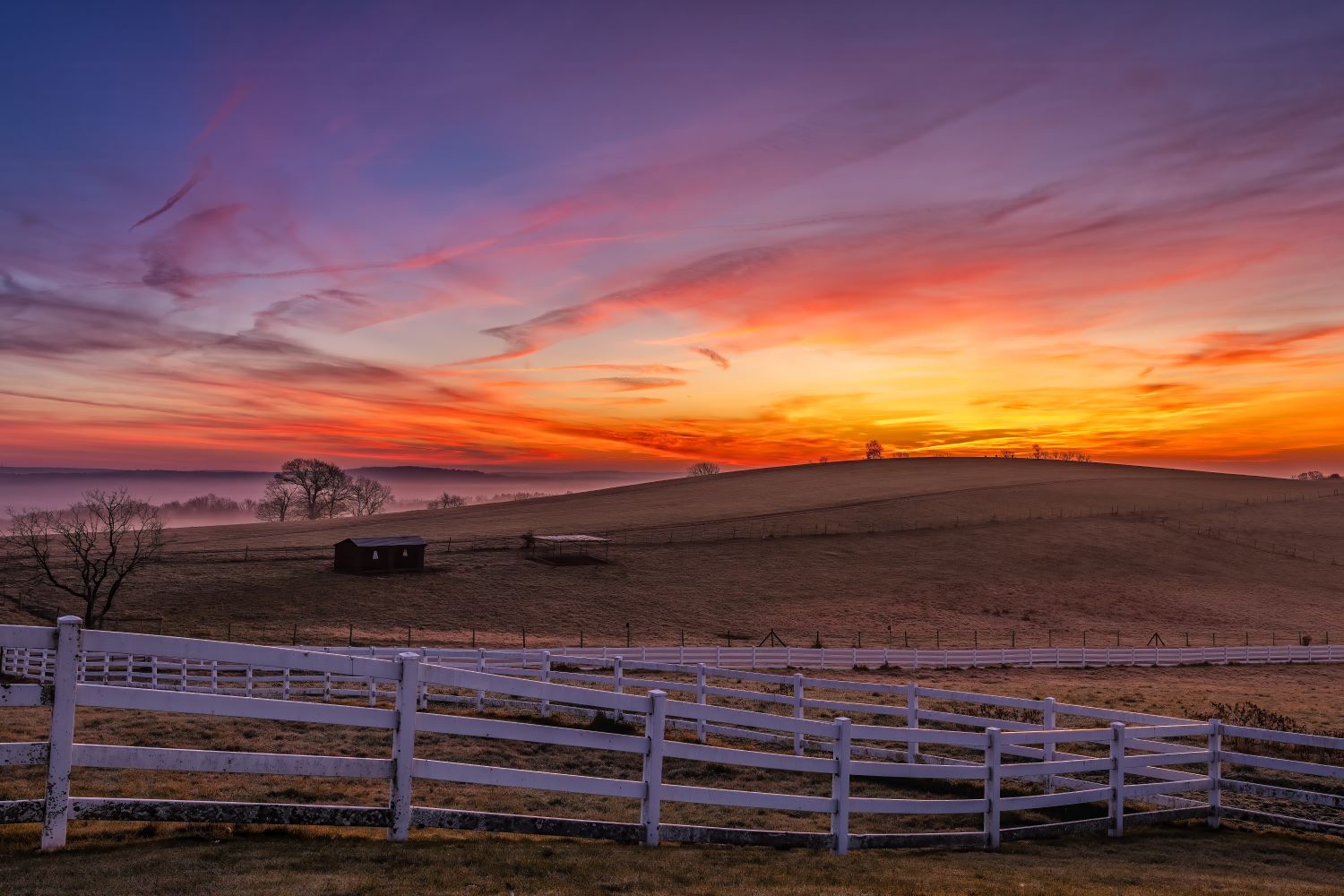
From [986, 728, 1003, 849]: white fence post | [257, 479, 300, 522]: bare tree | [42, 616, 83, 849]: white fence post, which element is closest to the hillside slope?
[257, 479, 300, 522]: bare tree

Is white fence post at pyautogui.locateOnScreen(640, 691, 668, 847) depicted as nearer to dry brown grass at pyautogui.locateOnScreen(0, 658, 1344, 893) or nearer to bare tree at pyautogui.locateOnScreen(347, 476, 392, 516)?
dry brown grass at pyautogui.locateOnScreen(0, 658, 1344, 893)

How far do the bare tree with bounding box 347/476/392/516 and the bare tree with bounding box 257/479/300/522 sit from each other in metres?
8.93

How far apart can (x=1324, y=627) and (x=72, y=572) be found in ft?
248

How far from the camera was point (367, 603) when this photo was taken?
52094 millimetres

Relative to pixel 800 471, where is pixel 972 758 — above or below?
below

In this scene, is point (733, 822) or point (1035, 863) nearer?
point (1035, 863)

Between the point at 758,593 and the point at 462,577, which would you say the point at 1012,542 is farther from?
the point at 462,577

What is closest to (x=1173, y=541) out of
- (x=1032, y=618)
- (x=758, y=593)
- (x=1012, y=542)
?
(x=1012, y=542)

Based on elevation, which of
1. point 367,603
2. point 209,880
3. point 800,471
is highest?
point 800,471

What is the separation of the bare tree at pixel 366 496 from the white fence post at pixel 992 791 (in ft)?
438

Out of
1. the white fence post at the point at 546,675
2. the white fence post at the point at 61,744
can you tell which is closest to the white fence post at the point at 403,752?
the white fence post at the point at 61,744

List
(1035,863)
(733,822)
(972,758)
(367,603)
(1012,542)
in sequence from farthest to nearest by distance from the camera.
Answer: (1012,542), (367,603), (972,758), (733,822), (1035,863)

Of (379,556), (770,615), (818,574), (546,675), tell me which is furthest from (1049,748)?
(379,556)

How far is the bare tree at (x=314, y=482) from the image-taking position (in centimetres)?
12288
